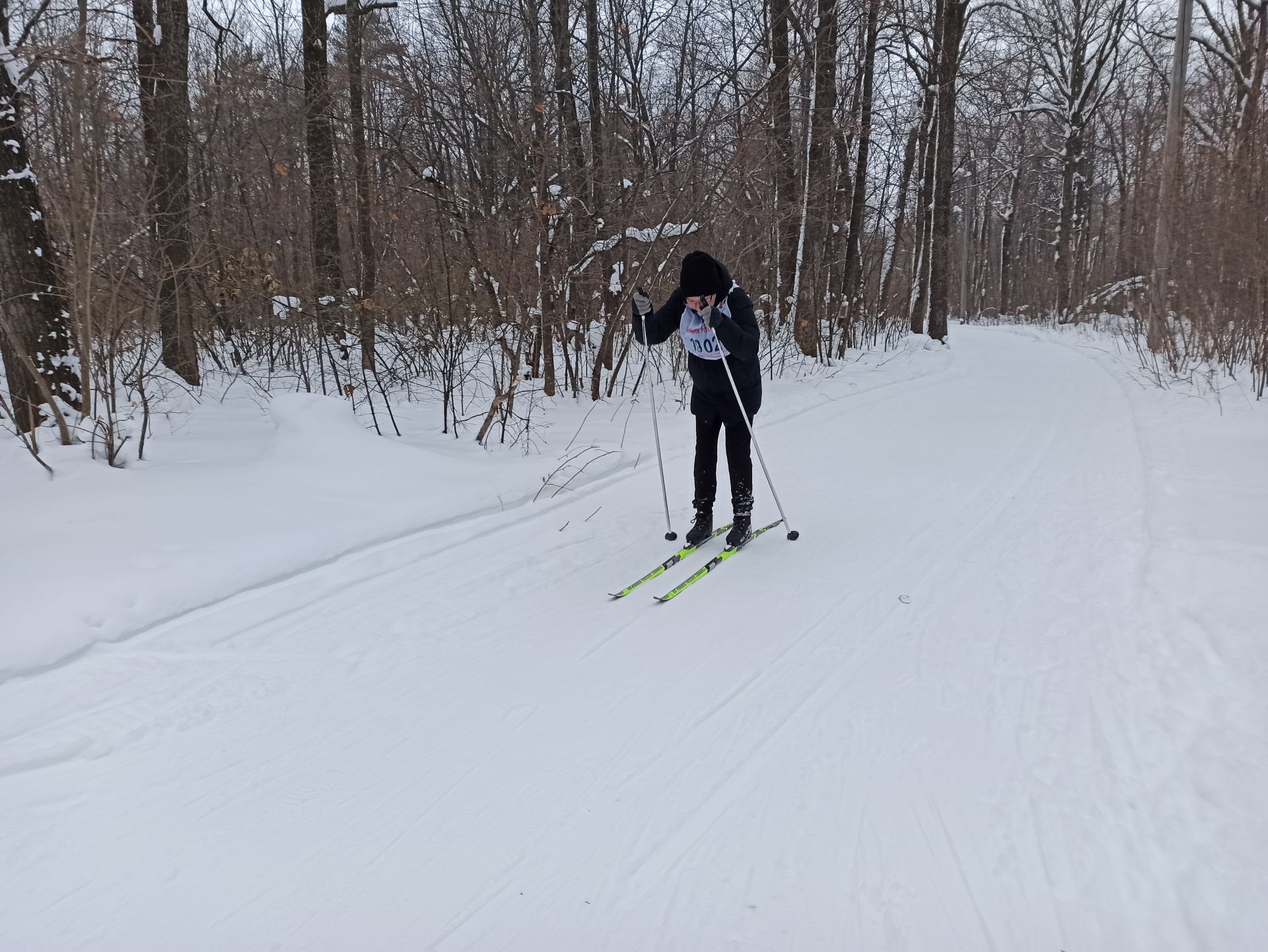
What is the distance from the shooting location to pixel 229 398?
28.5 feet

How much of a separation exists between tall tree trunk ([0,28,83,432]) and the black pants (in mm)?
4782

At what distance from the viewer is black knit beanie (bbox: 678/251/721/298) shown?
449 cm

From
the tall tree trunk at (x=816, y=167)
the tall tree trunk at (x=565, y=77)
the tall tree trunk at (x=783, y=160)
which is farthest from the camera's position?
the tall tree trunk at (x=816, y=167)

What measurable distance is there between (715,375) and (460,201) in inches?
193

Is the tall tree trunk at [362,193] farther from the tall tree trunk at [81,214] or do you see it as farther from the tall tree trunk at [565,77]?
the tall tree trunk at [81,214]

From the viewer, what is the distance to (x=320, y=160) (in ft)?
34.0

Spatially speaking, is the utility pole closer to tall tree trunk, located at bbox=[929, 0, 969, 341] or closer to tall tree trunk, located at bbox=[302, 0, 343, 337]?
tall tree trunk, located at bbox=[929, 0, 969, 341]

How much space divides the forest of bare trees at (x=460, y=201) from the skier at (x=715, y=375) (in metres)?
2.55

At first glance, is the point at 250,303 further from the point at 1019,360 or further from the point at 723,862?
the point at 1019,360

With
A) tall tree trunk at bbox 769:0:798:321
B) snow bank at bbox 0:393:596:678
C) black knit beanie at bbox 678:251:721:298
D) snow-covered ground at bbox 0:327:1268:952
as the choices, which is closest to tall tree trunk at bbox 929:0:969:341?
tall tree trunk at bbox 769:0:798:321

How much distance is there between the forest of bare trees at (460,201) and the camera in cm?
570

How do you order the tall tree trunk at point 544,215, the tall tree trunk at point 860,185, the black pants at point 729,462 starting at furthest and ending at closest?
the tall tree trunk at point 860,185 → the tall tree trunk at point 544,215 → the black pants at point 729,462

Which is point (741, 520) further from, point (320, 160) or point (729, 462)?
point (320, 160)

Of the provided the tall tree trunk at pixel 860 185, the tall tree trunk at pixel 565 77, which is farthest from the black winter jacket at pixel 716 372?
the tall tree trunk at pixel 860 185
